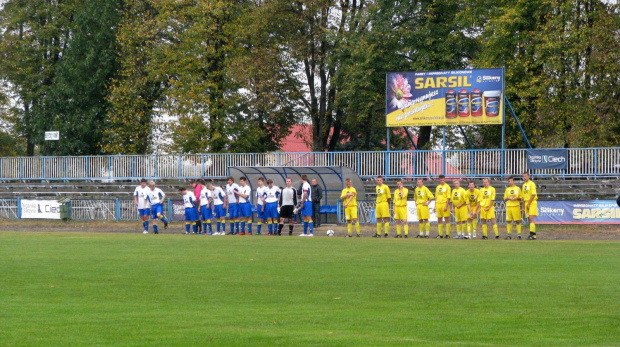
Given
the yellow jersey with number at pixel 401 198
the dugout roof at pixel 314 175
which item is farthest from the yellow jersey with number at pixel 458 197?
the dugout roof at pixel 314 175

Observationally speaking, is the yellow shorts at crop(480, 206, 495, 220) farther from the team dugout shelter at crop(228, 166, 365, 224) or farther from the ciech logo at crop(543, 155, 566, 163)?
the ciech logo at crop(543, 155, 566, 163)

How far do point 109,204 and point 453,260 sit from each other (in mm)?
26346

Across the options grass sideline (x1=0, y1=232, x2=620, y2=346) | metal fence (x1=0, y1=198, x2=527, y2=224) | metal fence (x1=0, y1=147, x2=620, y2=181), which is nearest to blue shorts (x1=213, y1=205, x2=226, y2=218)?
metal fence (x1=0, y1=198, x2=527, y2=224)

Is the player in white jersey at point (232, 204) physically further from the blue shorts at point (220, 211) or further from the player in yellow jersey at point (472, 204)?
the player in yellow jersey at point (472, 204)

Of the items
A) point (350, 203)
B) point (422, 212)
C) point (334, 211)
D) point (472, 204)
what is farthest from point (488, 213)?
point (334, 211)

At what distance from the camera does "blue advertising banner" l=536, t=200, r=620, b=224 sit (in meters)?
31.5

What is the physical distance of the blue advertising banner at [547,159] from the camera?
34562 millimetres

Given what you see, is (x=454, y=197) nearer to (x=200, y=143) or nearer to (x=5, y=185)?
(x=200, y=143)

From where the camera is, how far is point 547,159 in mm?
34812

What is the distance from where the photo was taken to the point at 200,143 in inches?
1900

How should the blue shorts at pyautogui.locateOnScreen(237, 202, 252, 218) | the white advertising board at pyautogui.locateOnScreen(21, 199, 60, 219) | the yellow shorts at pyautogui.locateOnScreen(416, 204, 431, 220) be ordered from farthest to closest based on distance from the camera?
the white advertising board at pyautogui.locateOnScreen(21, 199, 60, 219), the blue shorts at pyautogui.locateOnScreen(237, 202, 252, 218), the yellow shorts at pyautogui.locateOnScreen(416, 204, 431, 220)

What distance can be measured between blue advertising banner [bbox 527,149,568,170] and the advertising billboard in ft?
6.47

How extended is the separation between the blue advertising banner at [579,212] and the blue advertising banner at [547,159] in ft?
9.81

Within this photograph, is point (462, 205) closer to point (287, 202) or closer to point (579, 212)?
point (287, 202)
